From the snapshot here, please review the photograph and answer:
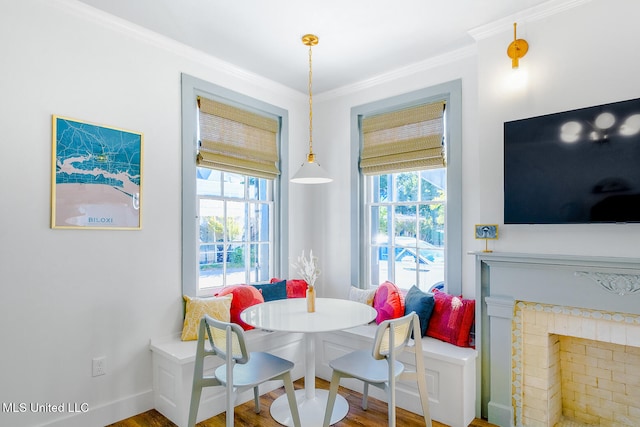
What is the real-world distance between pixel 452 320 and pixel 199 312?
1.92 m

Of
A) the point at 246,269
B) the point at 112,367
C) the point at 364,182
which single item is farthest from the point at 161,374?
the point at 364,182

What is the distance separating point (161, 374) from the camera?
8.80 feet

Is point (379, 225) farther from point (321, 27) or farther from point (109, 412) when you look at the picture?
point (109, 412)

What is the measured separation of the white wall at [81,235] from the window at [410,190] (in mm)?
1758

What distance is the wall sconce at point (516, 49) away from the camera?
98.1 inches

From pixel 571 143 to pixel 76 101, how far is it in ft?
10.4

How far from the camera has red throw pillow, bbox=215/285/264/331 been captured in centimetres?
303

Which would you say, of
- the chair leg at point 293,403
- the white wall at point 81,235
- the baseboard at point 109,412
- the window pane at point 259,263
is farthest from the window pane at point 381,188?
the baseboard at point 109,412

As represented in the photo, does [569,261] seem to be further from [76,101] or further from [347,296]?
[76,101]

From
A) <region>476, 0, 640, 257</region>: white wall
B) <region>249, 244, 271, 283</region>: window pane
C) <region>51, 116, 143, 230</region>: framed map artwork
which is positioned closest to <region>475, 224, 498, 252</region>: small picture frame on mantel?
<region>476, 0, 640, 257</region>: white wall

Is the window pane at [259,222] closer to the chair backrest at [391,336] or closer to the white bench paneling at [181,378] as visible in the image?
the white bench paneling at [181,378]

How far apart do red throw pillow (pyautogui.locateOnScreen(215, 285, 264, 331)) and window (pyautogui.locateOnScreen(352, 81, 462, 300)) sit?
1075mm

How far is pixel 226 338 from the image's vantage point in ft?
6.67

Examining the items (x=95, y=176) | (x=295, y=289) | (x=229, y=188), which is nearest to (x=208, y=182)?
(x=229, y=188)
